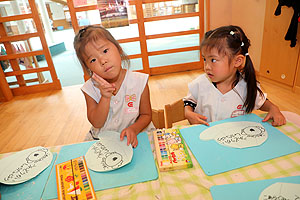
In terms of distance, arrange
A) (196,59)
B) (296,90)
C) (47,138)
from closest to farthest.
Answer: (47,138), (296,90), (196,59)

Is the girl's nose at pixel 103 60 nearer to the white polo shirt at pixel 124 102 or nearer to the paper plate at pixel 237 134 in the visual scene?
the white polo shirt at pixel 124 102

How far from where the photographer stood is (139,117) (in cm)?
102

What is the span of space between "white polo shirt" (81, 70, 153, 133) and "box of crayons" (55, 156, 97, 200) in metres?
0.36

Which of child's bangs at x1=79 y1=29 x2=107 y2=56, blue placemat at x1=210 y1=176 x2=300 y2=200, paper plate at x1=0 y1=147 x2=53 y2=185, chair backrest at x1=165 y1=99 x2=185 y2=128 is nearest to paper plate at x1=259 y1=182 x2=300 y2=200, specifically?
blue placemat at x1=210 y1=176 x2=300 y2=200

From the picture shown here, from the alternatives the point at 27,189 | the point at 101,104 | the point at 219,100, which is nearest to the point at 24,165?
the point at 27,189

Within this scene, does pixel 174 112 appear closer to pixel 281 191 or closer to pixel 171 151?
pixel 171 151

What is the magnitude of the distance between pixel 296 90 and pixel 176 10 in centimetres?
201

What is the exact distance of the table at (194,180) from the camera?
52 centimetres

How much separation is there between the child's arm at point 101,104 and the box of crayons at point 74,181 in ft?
0.84

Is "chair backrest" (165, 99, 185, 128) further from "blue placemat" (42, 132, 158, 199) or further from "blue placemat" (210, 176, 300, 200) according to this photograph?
"blue placemat" (210, 176, 300, 200)

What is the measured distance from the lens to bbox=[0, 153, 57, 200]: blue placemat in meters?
0.57

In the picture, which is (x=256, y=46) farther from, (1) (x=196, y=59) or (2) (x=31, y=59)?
(2) (x=31, y=59)

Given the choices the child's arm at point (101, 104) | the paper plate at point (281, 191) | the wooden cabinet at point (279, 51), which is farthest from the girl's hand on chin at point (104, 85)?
the wooden cabinet at point (279, 51)

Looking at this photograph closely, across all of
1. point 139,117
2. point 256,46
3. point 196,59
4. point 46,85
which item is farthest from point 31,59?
point 256,46
